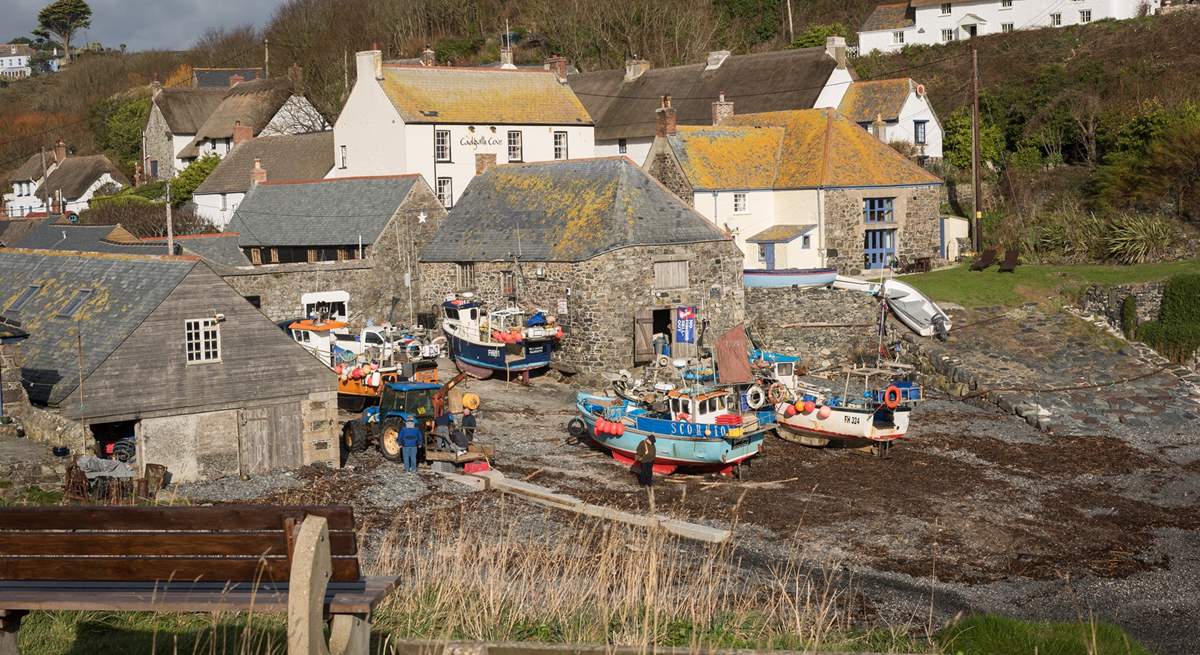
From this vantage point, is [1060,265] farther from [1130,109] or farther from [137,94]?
[137,94]

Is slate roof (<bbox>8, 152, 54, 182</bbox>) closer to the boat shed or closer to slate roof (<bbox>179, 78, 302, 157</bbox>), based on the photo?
slate roof (<bbox>179, 78, 302, 157</bbox>)

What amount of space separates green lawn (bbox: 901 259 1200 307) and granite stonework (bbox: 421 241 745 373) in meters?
6.92

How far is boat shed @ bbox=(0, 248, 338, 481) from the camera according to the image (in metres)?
24.0

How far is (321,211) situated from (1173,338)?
27317mm

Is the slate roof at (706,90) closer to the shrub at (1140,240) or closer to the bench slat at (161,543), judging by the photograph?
the shrub at (1140,240)

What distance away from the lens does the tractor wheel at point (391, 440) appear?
87.1 feet

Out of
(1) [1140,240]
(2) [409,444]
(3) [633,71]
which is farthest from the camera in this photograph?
(3) [633,71]

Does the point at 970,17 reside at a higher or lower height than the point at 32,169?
higher

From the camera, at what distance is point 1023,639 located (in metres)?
12.0

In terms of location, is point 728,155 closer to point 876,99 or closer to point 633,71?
point 876,99

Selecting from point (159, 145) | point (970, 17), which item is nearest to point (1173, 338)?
point (970, 17)

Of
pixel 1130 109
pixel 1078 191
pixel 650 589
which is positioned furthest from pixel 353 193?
pixel 650 589

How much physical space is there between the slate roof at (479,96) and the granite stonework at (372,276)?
788cm

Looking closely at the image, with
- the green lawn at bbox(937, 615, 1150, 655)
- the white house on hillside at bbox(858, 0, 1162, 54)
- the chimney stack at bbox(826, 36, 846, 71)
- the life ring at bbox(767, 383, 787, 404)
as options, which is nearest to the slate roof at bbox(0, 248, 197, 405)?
the life ring at bbox(767, 383, 787, 404)
